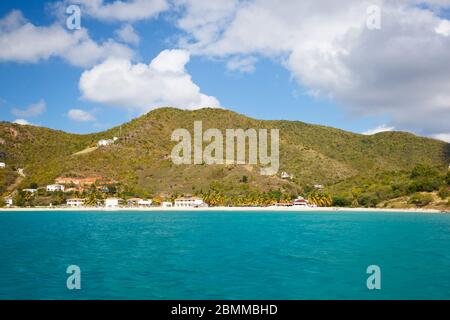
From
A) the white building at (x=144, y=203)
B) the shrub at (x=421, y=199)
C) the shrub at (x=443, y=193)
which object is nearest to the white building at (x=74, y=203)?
the white building at (x=144, y=203)

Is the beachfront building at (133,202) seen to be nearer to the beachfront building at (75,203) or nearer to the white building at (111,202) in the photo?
the white building at (111,202)

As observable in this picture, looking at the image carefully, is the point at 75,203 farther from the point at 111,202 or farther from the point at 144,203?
the point at 144,203

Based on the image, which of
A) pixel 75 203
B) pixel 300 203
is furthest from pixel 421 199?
pixel 75 203

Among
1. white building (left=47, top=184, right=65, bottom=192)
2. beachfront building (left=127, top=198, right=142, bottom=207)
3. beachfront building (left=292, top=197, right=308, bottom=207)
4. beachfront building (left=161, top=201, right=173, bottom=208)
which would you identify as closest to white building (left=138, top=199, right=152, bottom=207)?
beachfront building (left=127, top=198, right=142, bottom=207)

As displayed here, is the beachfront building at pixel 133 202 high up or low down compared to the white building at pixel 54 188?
down

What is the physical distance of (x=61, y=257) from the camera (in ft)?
131

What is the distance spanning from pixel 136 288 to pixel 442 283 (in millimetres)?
19783

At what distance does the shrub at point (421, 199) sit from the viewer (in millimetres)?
138500

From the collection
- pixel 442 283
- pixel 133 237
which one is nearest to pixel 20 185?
pixel 133 237

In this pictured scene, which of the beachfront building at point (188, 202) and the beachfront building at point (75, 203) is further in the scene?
the beachfront building at point (188, 202)

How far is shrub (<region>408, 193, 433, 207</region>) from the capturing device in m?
138

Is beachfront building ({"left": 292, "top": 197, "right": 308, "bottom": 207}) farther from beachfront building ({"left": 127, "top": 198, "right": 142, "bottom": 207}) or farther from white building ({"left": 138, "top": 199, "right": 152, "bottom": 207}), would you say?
beachfront building ({"left": 127, "top": 198, "right": 142, "bottom": 207})

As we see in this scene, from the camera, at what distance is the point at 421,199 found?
13975 cm
